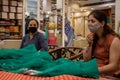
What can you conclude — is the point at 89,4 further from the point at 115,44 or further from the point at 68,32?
the point at 115,44

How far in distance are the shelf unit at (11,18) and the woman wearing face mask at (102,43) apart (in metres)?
6.12

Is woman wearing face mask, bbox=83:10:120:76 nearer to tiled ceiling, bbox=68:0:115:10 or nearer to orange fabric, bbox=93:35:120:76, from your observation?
orange fabric, bbox=93:35:120:76

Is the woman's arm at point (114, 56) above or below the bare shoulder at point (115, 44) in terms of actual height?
below

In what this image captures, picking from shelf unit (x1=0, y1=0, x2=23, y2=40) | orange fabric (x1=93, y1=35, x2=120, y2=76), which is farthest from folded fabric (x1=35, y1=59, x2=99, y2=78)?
shelf unit (x1=0, y1=0, x2=23, y2=40)

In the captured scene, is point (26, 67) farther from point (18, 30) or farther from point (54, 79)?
point (18, 30)

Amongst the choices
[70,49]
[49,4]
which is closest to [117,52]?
[70,49]

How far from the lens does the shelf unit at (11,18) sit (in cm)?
845

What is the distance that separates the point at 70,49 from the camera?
3.81 meters

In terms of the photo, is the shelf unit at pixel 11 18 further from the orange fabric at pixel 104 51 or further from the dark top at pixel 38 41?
the orange fabric at pixel 104 51

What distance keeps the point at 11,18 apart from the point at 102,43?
21.0 ft

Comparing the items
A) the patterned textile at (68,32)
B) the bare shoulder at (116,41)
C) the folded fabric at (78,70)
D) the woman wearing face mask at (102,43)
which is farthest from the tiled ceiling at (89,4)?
the folded fabric at (78,70)

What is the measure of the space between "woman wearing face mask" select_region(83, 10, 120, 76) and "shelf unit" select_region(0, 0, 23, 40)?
6.12m

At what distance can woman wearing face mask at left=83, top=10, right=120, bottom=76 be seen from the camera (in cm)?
239

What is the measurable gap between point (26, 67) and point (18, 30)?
22.9 feet
